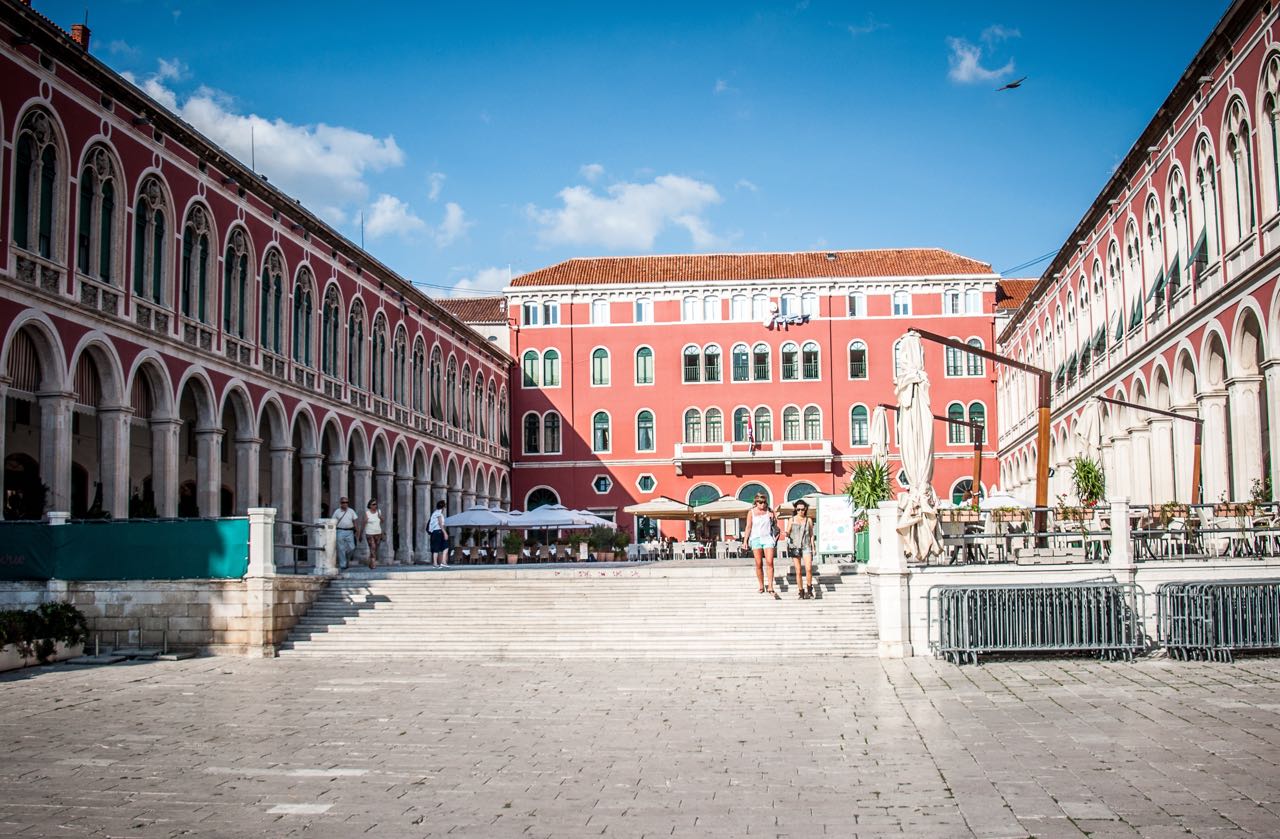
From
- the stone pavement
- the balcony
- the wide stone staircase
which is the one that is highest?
the balcony

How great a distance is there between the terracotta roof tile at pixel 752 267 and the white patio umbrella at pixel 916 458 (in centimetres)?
3769

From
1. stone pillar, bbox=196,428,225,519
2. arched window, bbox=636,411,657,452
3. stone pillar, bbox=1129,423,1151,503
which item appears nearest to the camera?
stone pillar, bbox=196,428,225,519

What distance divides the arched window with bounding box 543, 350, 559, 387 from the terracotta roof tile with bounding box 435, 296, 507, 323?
3215 millimetres

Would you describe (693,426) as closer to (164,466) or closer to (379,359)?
(379,359)

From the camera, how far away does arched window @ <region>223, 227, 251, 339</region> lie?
2886cm

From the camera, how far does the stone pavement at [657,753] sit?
768 centimetres

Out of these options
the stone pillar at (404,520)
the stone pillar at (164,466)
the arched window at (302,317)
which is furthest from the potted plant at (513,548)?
the stone pillar at (164,466)

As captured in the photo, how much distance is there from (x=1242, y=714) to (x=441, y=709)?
24.2ft

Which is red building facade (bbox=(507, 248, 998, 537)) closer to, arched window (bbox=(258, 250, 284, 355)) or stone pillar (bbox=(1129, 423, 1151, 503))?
stone pillar (bbox=(1129, 423, 1151, 503))

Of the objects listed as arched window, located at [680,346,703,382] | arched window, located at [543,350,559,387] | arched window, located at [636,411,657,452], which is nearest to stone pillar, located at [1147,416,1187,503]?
arched window, located at [680,346,703,382]

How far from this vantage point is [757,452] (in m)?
55.3

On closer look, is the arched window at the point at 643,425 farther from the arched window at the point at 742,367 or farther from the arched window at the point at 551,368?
the arched window at the point at 742,367

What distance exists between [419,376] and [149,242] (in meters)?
18.7

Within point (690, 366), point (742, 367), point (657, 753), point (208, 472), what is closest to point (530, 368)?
point (690, 366)
